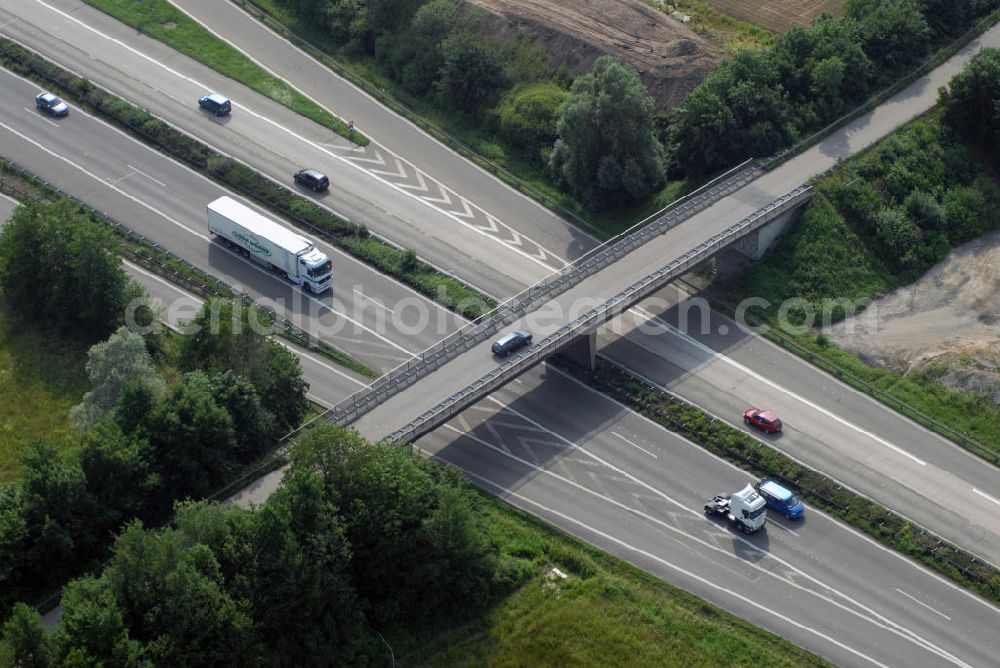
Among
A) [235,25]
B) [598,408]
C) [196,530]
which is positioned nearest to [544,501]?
[598,408]

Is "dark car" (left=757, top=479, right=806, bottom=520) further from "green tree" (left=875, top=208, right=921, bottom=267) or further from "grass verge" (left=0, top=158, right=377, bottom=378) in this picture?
"grass verge" (left=0, top=158, right=377, bottom=378)

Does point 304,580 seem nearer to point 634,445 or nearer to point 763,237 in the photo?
point 634,445

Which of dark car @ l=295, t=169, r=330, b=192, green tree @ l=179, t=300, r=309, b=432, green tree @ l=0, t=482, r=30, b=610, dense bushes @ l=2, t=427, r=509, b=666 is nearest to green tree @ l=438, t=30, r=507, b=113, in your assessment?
dark car @ l=295, t=169, r=330, b=192

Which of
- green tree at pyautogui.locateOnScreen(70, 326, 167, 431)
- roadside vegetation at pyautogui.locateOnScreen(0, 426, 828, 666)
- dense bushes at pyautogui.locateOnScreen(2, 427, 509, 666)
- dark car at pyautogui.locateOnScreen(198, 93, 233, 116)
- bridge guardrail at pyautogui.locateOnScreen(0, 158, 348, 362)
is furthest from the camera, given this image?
dark car at pyautogui.locateOnScreen(198, 93, 233, 116)

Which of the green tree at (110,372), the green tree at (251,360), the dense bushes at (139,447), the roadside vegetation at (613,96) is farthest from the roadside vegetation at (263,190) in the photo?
the green tree at (110,372)

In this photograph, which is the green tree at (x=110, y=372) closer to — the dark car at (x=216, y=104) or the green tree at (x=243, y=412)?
the green tree at (x=243, y=412)

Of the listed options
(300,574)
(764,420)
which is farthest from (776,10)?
(300,574)
